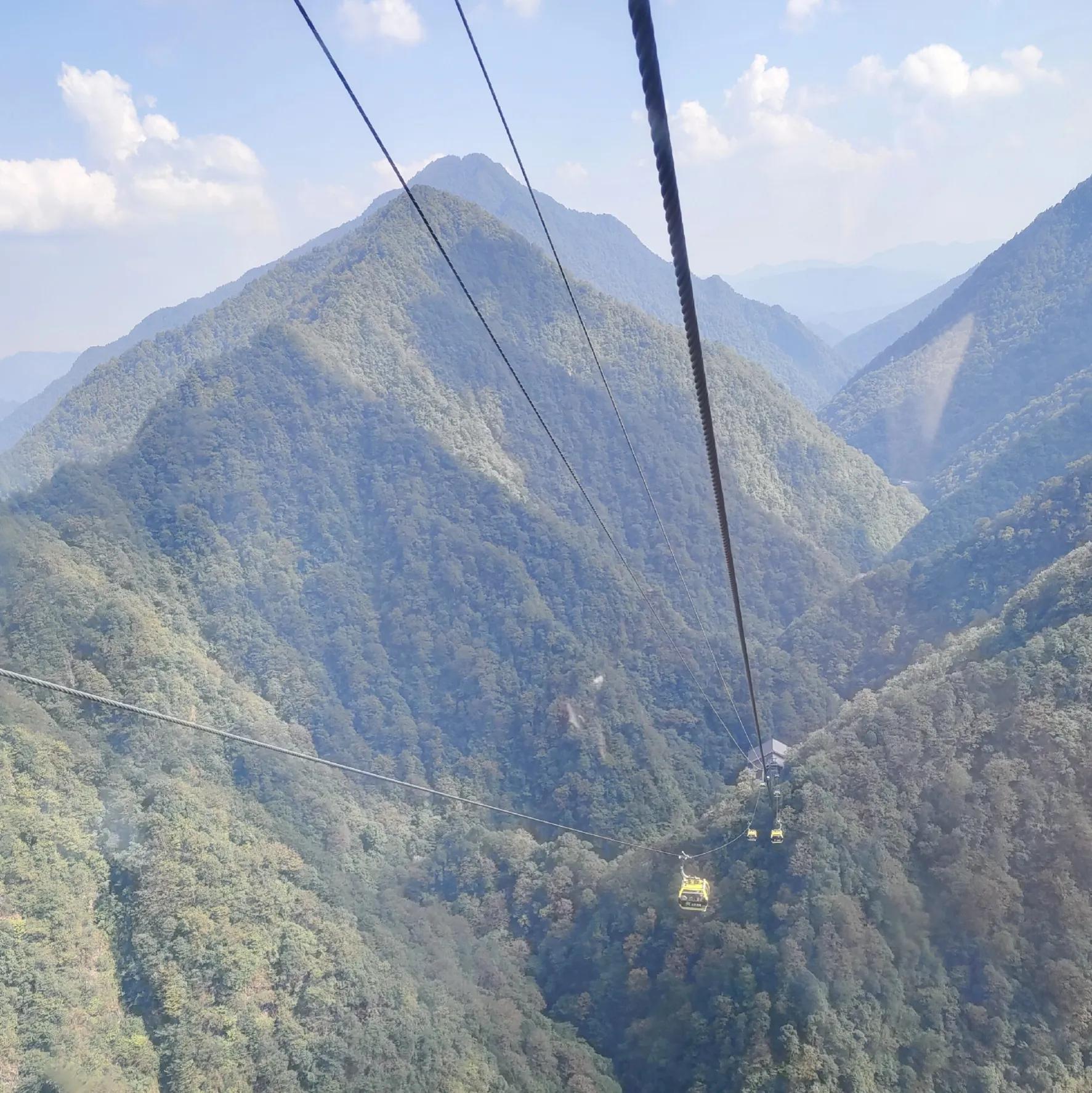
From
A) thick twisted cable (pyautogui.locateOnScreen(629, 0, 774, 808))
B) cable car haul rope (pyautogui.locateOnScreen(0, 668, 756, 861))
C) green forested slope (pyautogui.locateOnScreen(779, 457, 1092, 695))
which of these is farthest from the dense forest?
thick twisted cable (pyautogui.locateOnScreen(629, 0, 774, 808))

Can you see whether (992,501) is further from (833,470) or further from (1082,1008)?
(1082,1008)

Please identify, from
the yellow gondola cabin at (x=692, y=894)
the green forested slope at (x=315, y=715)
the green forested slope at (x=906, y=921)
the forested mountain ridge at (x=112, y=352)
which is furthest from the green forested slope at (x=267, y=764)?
the forested mountain ridge at (x=112, y=352)

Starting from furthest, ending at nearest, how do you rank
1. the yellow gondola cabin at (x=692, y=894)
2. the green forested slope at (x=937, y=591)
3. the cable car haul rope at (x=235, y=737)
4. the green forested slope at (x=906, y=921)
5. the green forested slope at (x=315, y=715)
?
the green forested slope at (x=937, y=591)
the green forested slope at (x=315, y=715)
the green forested slope at (x=906, y=921)
the yellow gondola cabin at (x=692, y=894)
the cable car haul rope at (x=235, y=737)

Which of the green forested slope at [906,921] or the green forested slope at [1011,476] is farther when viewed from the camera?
the green forested slope at [1011,476]

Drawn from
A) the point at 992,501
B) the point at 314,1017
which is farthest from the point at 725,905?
the point at 992,501

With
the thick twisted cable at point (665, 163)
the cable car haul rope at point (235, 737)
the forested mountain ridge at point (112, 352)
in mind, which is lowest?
the cable car haul rope at point (235, 737)

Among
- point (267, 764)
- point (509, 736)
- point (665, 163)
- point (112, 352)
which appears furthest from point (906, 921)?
point (112, 352)

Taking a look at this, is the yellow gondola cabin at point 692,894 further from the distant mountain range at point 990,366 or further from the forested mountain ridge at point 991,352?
the forested mountain ridge at point 991,352
